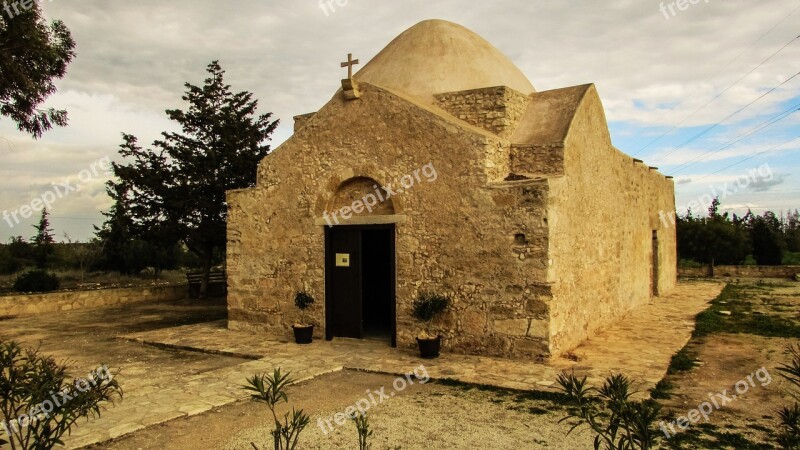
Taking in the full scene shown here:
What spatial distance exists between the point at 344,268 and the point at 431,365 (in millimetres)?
2860

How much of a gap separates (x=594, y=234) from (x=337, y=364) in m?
5.81

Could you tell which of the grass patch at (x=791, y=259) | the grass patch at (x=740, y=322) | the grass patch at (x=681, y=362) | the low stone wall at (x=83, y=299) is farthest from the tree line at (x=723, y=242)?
the low stone wall at (x=83, y=299)

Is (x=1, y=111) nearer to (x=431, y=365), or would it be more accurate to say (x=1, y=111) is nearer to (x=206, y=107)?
(x=206, y=107)

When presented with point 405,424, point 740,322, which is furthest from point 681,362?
point 405,424

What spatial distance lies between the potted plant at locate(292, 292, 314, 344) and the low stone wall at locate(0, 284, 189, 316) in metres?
9.82

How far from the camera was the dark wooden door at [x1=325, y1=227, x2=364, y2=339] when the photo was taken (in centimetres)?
992

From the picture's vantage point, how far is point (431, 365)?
800 centimetres

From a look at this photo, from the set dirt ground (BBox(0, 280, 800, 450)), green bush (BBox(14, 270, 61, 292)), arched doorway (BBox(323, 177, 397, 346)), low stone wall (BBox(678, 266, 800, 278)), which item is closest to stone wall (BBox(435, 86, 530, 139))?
arched doorway (BBox(323, 177, 397, 346))

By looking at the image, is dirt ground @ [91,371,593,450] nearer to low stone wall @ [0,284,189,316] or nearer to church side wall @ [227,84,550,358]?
church side wall @ [227,84,550,358]

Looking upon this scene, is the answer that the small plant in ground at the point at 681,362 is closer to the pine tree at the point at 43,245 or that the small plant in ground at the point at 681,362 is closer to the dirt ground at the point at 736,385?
the dirt ground at the point at 736,385

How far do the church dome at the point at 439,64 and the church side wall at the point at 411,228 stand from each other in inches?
76.9

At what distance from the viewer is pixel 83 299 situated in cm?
1641

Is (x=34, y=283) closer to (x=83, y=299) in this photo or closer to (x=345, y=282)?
(x=83, y=299)

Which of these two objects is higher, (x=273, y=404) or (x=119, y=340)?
(x=273, y=404)
